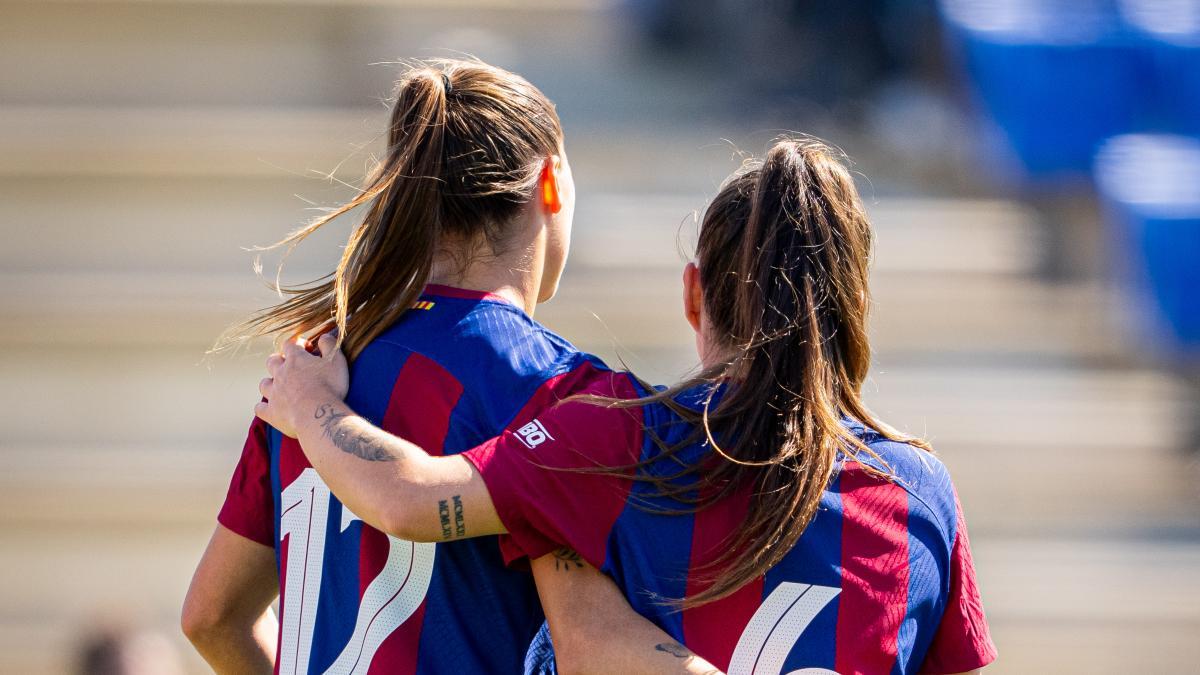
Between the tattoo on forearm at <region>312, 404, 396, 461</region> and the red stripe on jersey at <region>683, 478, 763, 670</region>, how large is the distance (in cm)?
36

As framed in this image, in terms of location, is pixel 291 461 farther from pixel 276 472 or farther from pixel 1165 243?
pixel 1165 243

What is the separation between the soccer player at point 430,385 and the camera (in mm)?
1415

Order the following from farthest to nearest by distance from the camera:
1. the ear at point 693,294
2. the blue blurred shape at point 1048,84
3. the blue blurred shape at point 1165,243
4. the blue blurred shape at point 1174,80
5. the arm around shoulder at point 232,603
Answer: the blue blurred shape at point 1174,80 < the blue blurred shape at point 1048,84 < the blue blurred shape at point 1165,243 < the arm around shoulder at point 232,603 < the ear at point 693,294

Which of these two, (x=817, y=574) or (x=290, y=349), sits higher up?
(x=290, y=349)

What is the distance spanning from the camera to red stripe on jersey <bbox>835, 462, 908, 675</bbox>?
4.47ft

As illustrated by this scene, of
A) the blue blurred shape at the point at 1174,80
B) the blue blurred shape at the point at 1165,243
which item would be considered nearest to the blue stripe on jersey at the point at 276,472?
the blue blurred shape at the point at 1165,243

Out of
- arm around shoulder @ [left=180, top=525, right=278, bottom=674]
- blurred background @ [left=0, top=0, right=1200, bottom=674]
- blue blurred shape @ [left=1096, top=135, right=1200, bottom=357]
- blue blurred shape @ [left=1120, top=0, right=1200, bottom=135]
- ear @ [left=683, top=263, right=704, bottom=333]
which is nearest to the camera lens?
ear @ [left=683, top=263, right=704, bottom=333]

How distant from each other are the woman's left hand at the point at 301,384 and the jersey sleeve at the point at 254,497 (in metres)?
0.08

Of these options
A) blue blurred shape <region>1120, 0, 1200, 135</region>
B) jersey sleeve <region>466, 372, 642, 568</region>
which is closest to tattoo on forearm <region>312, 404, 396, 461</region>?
jersey sleeve <region>466, 372, 642, 568</region>

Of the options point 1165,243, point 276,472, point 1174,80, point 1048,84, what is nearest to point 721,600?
point 276,472

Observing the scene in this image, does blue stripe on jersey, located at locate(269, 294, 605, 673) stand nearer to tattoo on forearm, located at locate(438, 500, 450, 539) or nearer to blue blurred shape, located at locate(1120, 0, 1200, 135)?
tattoo on forearm, located at locate(438, 500, 450, 539)

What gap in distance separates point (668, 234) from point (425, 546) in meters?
4.23

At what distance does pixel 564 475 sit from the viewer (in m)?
1.33

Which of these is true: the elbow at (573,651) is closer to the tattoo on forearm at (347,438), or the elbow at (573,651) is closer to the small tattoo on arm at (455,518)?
the small tattoo on arm at (455,518)
